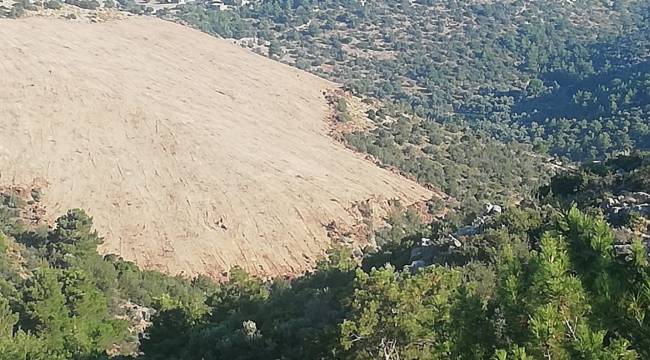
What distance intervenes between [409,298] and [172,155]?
125 feet

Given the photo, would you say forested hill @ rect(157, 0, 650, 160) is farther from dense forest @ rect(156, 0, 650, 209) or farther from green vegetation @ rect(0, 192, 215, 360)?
green vegetation @ rect(0, 192, 215, 360)

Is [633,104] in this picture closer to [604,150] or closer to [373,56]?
[604,150]

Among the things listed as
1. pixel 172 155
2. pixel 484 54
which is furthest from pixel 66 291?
pixel 484 54

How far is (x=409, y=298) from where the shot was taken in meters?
13.9

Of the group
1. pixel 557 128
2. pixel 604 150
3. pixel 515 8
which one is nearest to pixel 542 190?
pixel 604 150

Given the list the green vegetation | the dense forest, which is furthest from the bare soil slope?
the dense forest

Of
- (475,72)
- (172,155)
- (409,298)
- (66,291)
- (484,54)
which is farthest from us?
(484,54)

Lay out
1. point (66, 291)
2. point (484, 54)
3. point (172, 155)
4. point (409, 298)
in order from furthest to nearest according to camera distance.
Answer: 1. point (484, 54)
2. point (172, 155)
3. point (66, 291)
4. point (409, 298)

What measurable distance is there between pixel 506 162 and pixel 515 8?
81.6 meters

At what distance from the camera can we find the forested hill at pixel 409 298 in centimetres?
1072

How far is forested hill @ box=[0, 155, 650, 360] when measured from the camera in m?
10.7

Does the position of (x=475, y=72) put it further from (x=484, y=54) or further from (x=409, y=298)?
(x=409, y=298)

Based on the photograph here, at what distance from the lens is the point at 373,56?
117812 millimetres

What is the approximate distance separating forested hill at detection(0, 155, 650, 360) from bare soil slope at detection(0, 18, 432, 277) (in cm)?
455
